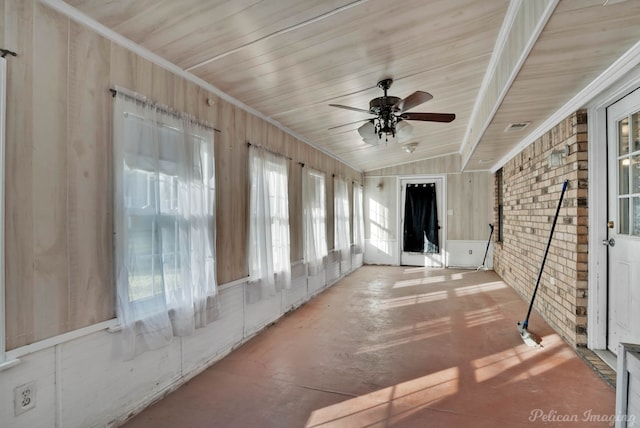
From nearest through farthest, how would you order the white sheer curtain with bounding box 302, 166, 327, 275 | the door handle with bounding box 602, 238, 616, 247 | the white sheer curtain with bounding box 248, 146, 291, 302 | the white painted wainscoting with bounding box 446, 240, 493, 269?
the door handle with bounding box 602, 238, 616, 247 → the white sheer curtain with bounding box 248, 146, 291, 302 → the white sheer curtain with bounding box 302, 166, 327, 275 → the white painted wainscoting with bounding box 446, 240, 493, 269

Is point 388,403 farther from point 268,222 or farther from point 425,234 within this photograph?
point 425,234

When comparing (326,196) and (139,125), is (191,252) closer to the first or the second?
(139,125)

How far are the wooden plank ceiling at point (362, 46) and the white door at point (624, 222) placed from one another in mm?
447

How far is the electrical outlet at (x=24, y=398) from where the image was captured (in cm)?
155

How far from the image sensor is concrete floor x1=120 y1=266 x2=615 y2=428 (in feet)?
6.79

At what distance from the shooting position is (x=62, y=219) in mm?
1727

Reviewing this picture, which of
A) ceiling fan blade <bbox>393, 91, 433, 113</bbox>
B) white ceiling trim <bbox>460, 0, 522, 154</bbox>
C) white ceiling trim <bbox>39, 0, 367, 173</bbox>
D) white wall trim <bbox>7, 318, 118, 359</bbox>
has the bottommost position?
white wall trim <bbox>7, 318, 118, 359</bbox>

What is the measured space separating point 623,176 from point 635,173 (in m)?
0.17

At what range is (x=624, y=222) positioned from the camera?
103 inches

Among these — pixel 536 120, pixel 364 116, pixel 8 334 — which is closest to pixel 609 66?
pixel 536 120

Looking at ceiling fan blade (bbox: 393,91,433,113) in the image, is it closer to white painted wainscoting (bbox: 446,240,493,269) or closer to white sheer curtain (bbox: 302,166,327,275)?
white sheer curtain (bbox: 302,166,327,275)

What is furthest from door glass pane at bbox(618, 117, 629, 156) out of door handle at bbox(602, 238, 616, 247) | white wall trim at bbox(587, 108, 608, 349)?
door handle at bbox(602, 238, 616, 247)

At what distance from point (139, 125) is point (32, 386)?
151 cm
